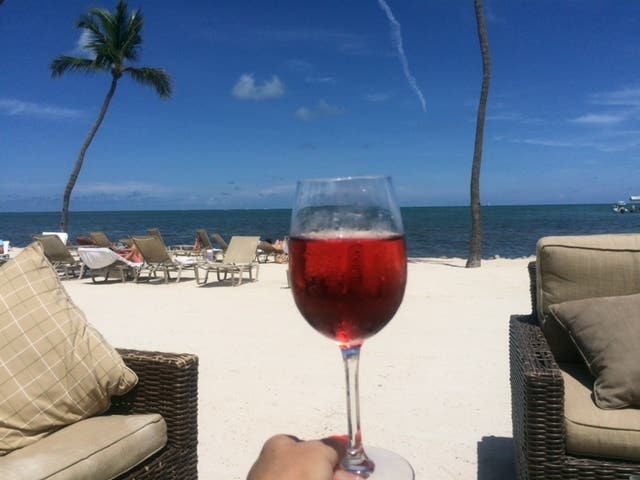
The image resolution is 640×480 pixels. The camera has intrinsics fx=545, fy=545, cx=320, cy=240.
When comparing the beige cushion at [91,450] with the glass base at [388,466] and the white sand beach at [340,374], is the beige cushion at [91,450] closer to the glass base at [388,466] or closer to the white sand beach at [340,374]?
the white sand beach at [340,374]

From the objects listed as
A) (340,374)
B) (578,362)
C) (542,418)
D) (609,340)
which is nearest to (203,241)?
(340,374)

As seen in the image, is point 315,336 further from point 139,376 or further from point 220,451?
point 139,376

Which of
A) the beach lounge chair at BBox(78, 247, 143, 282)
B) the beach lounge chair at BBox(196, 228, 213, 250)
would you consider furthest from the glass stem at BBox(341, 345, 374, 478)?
the beach lounge chair at BBox(196, 228, 213, 250)

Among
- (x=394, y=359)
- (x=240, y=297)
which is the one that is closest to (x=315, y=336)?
(x=394, y=359)

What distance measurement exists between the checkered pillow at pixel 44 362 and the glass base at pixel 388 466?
1591 millimetres

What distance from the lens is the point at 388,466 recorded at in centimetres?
73

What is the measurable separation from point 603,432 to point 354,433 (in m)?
1.70

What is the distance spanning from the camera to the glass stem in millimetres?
682

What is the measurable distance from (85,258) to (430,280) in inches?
272

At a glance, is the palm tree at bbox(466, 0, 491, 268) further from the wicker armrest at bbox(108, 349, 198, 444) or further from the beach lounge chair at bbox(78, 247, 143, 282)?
the wicker armrest at bbox(108, 349, 198, 444)

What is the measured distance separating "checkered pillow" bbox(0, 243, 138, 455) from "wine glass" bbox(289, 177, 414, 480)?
1.56m

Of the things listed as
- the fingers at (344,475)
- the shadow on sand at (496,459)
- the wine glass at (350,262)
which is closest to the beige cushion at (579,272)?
the shadow on sand at (496,459)

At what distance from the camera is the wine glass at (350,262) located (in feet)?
2.44

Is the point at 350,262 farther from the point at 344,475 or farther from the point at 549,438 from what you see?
the point at 549,438
